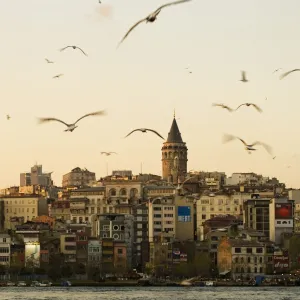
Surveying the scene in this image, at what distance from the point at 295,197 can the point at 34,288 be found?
6365 centimetres

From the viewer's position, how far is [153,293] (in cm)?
9038

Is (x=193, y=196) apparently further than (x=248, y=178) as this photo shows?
No

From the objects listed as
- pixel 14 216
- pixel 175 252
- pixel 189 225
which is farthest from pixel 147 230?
pixel 14 216

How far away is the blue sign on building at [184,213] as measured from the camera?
426 ft

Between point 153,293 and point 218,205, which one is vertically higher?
point 218,205

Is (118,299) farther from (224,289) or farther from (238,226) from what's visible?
(238,226)

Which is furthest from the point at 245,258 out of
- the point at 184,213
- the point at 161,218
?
the point at 184,213

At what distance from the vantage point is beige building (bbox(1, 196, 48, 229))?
158 meters

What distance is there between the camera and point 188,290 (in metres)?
96.6

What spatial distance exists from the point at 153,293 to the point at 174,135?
105919 mm

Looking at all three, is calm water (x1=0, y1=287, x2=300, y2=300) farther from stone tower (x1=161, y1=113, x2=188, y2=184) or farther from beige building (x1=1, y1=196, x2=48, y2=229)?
stone tower (x1=161, y1=113, x2=188, y2=184)

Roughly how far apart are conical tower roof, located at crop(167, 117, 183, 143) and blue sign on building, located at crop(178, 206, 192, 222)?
63988mm

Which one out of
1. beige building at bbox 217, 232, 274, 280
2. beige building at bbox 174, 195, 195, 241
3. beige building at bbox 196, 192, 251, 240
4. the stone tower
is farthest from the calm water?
the stone tower

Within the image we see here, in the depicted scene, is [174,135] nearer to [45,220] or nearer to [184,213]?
[45,220]
